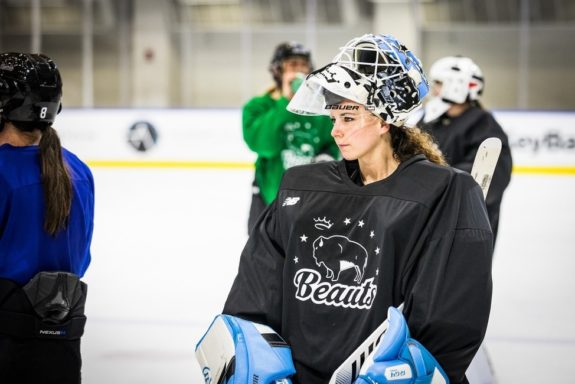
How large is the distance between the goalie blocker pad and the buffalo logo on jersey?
9 cm

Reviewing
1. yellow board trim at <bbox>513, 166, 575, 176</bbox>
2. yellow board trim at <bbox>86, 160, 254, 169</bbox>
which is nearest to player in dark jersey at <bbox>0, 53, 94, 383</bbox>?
yellow board trim at <bbox>86, 160, 254, 169</bbox>

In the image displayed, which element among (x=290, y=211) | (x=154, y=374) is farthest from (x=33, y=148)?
(x=154, y=374)

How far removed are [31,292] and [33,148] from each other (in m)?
0.30

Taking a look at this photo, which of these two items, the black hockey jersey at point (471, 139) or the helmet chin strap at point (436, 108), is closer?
the black hockey jersey at point (471, 139)

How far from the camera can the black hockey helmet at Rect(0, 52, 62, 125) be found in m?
1.82

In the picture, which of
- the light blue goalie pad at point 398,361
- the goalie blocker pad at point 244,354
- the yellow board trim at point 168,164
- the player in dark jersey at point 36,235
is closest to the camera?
the light blue goalie pad at point 398,361

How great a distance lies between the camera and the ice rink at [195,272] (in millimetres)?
3213

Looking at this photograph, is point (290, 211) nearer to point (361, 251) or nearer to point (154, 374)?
point (361, 251)

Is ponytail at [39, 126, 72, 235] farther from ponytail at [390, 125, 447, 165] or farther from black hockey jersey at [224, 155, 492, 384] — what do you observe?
ponytail at [390, 125, 447, 165]

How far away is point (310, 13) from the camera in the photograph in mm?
10531

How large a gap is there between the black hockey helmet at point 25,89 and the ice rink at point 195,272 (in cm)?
130

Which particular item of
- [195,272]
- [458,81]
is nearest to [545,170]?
[195,272]

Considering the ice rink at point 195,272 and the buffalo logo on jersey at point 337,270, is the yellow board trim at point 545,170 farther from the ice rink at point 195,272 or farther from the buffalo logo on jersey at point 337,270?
the buffalo logo on jersey at point 337,270

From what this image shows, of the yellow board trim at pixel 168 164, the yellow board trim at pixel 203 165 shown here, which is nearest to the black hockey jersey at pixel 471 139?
the yellow board trim at pixel 203 165
